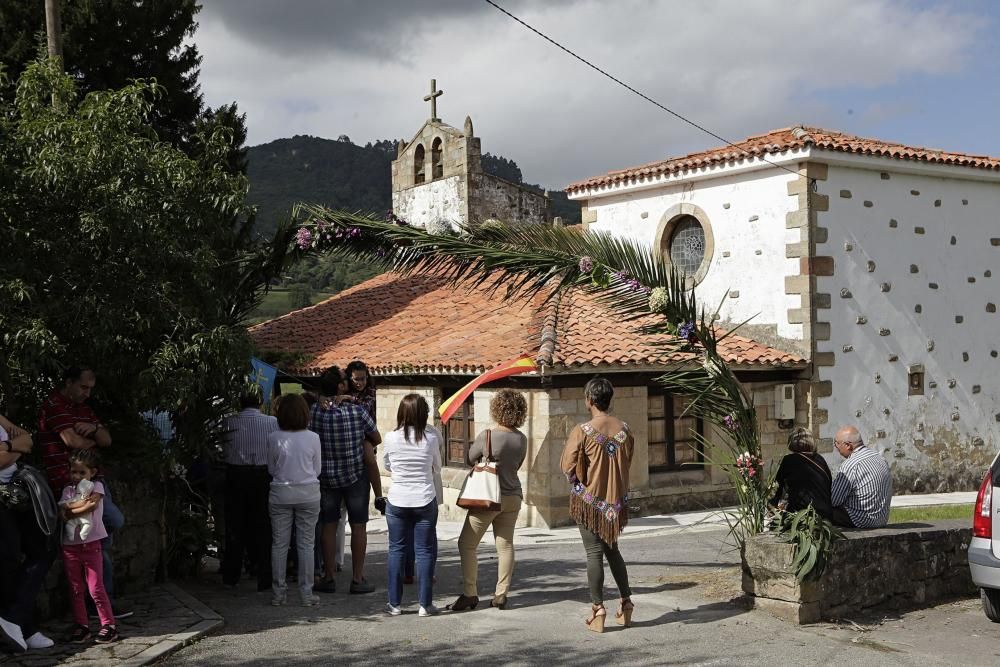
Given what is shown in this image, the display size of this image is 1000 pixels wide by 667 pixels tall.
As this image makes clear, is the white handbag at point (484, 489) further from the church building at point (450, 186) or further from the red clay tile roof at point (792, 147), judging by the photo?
the church building at point (450, 186)

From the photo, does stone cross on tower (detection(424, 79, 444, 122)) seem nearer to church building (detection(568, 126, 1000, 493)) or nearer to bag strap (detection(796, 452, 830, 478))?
church building (detection(568, 126, 1000, 493))

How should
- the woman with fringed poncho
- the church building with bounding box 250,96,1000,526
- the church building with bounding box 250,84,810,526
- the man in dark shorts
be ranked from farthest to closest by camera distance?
1. the church building with bounding box 250,96,1000,526
2. the church building with bounding box 250,84,810,526
3. the man in dark shorts
4. the woman with fringed poncho

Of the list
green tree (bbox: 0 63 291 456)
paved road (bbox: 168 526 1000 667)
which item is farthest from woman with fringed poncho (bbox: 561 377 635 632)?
green tree (bbox: 0 63 291 456)

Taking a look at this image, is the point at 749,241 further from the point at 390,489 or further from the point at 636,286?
the point at 390,489

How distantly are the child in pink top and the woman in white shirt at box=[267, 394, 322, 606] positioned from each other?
4.26 ft

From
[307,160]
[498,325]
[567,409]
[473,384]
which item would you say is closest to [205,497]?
[473,384]

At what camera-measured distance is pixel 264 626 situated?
7.01m

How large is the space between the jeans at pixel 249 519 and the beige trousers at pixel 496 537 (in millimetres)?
1651

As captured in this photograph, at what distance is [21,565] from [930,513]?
11319 millimetres

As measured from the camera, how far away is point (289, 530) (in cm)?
762

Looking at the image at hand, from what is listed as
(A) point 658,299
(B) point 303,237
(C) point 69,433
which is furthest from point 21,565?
(A) point 658,299

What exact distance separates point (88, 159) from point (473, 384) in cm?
619

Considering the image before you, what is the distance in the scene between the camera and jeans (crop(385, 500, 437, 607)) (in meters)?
7.29

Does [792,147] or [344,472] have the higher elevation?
[792,147]
